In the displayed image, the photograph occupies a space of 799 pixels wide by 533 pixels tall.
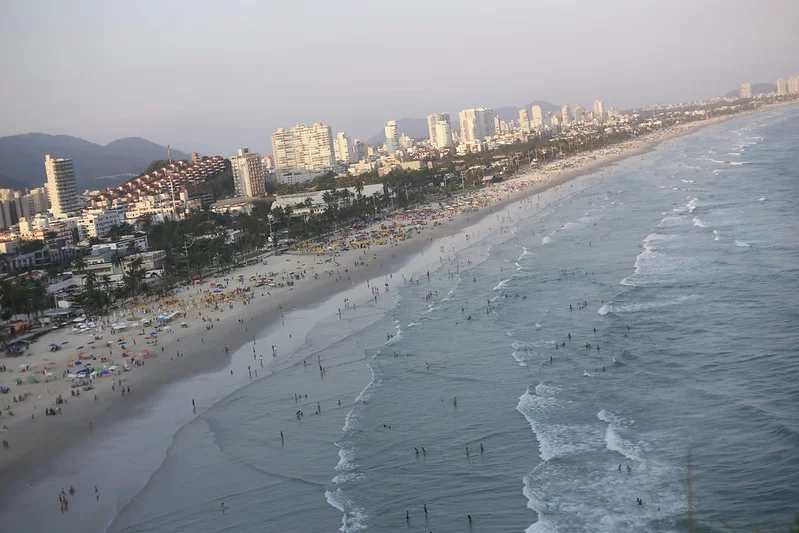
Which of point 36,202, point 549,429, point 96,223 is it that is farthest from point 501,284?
point 36,202

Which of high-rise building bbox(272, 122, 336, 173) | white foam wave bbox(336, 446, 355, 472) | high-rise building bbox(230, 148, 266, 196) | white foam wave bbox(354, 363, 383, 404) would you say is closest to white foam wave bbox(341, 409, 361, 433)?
white foam wave bbox(354, 363, 383, 404)

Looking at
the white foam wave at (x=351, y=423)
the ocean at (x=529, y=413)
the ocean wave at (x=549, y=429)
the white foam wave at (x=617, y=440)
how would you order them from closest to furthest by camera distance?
the ocean at (x=529, y=413) < the white foam wave at (x=617, y=440) < the ocean wave at (x=549, y=429) < the white foam wave at (x=351, y=423)

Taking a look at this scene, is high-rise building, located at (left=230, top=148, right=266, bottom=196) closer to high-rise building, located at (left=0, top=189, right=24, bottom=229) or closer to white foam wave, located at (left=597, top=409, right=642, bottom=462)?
high-rise building, located at (left=0, top=189, right=24, bottom=229)

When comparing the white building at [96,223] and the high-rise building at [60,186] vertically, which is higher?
the high-rise building at [60,186]

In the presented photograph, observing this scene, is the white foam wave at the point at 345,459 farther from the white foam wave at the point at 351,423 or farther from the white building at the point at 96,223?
the white building at the point at 96,223

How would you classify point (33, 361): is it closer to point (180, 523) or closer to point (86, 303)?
point (86, 303)

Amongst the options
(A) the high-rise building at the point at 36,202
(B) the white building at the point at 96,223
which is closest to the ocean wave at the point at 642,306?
(B) the white building at the point at 96,223
